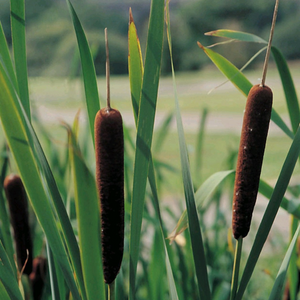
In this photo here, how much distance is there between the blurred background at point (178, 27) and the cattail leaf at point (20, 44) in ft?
37.1

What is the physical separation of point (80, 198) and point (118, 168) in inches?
1.4

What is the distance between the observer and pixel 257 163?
0.30 metres

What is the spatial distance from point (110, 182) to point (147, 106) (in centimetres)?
6

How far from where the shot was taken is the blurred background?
1214cm

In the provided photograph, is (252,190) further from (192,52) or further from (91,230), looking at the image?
(192,52)

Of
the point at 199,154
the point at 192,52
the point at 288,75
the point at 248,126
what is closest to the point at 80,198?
the point at 248,126

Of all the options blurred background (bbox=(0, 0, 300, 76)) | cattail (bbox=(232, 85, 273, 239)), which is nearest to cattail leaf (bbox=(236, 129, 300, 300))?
cattail (bbox=(232, 85, 273, 239))

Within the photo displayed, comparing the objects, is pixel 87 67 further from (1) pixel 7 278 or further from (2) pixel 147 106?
(1) pixel 7 278

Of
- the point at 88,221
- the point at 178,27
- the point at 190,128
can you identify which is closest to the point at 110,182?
the point at 88,221

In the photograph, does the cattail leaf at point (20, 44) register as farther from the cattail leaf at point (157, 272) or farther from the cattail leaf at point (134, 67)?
the cattail leaf at point (157, 272)

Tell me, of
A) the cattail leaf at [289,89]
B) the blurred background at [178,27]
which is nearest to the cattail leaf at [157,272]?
the cattail leaf at [289,89]

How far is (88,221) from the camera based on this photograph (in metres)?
0.25

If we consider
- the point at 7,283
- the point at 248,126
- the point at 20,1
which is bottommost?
the point at 7,283

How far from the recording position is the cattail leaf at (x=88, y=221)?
233mm
